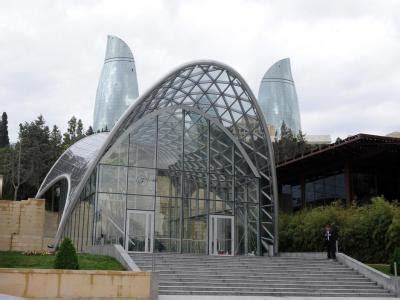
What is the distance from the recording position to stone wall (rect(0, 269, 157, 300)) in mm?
15641

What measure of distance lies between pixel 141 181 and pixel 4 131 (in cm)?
5323

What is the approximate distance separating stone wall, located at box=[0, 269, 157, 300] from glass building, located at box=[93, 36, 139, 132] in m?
98.4

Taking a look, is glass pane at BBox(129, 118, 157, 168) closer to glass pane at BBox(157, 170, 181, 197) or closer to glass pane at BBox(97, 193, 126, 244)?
glass pane at BBox(157, 170, 181, 197)

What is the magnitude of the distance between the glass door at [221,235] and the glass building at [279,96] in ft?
357

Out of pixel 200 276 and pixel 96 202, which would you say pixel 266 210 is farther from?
pixel 200 276

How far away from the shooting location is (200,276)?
22.2 metres

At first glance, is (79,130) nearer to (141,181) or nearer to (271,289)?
(141,181)

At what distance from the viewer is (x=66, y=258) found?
57.0ft

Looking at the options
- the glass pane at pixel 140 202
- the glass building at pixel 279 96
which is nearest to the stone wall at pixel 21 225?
the glass pane at pixel 140 202

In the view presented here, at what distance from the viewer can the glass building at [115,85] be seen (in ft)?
379

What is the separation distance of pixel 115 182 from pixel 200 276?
11.0 meters

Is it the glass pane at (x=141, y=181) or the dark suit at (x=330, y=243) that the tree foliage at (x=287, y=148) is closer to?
the glass pane at (x=141, y=181)

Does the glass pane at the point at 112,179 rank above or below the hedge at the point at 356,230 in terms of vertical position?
above

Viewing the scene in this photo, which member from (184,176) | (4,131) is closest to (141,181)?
(184,176)
